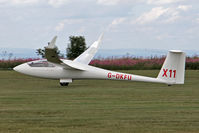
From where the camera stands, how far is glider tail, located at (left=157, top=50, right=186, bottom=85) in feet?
83.6

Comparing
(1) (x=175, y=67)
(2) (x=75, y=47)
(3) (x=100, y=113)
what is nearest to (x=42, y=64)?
(1) (x=175, y=67)

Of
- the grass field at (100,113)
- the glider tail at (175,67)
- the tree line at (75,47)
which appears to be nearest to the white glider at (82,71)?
the glider tail at (175,67)

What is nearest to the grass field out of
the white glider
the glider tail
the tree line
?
the glider tail

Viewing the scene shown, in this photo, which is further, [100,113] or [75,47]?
[75,47]

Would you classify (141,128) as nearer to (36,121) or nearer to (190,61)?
(36,121)

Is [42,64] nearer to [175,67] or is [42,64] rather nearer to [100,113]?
[175,67]

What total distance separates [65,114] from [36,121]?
61.5 inches

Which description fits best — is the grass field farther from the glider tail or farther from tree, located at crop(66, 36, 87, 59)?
tree, located at crop(66, 36, 87, 59)

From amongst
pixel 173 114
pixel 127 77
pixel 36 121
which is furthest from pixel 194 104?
pixel 127 77

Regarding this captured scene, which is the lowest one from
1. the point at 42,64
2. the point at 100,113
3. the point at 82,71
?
the point at 100,113

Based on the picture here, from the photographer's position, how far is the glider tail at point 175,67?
25484 mm

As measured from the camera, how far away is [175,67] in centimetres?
2561

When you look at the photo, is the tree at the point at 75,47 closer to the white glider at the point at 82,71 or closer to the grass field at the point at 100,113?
the white glider at the point at 82,71

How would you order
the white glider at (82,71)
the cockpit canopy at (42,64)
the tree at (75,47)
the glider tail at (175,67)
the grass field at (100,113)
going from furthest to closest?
the tree at (75,47)
the cockpit canopy at (42,64)
the white glider at (82,71)
the glider tail at (175,67)
the grass field at (100,113)
